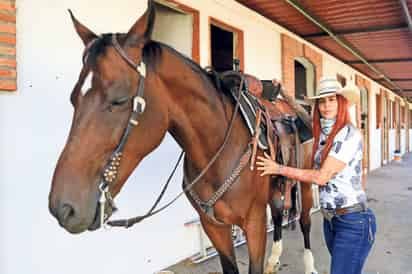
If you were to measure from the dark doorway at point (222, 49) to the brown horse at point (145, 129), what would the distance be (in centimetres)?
359

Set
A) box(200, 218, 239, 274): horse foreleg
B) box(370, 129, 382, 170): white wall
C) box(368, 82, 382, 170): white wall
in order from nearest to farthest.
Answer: box(200, 218, 239, 274): horse foreleg
box(368, 82, 382, 170): white wall
box(370, 129, 382, 170): white wall

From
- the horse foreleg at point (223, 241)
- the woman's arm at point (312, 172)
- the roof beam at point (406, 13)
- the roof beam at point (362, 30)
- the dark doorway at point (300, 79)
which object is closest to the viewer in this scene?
the woman's arm at point (312, 172)

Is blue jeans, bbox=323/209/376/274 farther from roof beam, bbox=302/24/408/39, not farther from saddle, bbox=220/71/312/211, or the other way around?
roof beam, bbox=302/24/408/39

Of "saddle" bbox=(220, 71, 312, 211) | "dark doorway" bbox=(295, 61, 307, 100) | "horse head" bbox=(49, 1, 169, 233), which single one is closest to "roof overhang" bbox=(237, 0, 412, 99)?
"dark doorway" bbox=(295, 61, 307, 100)

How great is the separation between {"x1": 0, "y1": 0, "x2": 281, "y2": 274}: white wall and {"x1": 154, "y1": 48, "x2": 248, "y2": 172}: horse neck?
118 centimetres

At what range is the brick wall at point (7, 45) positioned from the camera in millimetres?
1892

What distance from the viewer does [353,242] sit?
1.68m

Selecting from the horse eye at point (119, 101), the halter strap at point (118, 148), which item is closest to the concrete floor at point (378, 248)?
the halter strap at point (118, 148)

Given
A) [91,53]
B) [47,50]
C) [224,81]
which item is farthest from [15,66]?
[224,81]

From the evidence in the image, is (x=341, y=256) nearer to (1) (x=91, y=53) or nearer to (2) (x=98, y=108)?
(2) (x=98, y=108)

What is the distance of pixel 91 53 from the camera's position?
43.3 inches

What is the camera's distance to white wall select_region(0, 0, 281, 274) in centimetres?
204

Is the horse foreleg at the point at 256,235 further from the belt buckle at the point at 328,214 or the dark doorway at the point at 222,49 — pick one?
the dark doorway at the point at 222,49

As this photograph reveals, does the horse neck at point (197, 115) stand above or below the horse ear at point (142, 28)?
below
